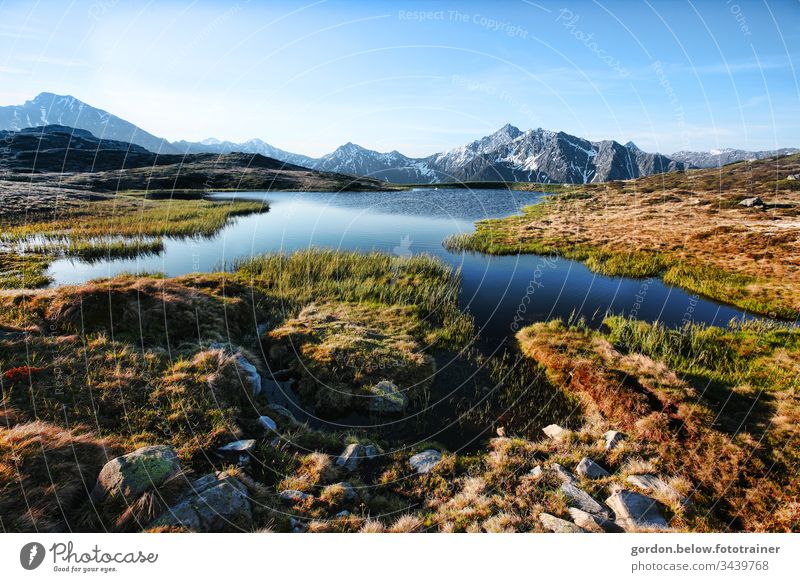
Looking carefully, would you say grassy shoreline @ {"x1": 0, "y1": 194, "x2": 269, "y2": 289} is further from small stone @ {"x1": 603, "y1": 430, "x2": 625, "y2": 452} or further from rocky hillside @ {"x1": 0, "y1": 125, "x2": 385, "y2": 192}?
rocky hillside @ {"x1": 0, "y1": 125, "x2": 385, "y2": 192}

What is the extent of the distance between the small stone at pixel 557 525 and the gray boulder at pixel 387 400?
5.57m

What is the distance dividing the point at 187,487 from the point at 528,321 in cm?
1664

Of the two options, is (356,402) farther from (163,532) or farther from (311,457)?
(163,532)

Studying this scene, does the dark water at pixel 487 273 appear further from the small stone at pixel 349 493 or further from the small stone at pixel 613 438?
the small stone at pixel 349 493

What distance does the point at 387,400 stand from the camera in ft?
37.7

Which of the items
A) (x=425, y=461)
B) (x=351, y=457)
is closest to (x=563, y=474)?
(x=425, y=461)

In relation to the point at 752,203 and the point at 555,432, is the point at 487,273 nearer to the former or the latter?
the point at 555,432

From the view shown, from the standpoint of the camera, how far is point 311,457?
26.9ft

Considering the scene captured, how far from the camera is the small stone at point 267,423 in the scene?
9.19 metres

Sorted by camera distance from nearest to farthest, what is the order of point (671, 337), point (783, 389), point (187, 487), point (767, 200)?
1. point (187, 487)
2. point (783, 389)
3. point (671, 337)
4. point (767, 200)

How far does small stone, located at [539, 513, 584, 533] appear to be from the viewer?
6164 millimetres

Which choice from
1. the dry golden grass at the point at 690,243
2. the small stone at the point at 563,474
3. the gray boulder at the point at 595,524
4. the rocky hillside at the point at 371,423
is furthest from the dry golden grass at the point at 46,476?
the dry golden grass at the point at 690,243

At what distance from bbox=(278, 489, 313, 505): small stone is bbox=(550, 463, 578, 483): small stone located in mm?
5597

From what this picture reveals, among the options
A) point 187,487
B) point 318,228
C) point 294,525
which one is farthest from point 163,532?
point 318,228
